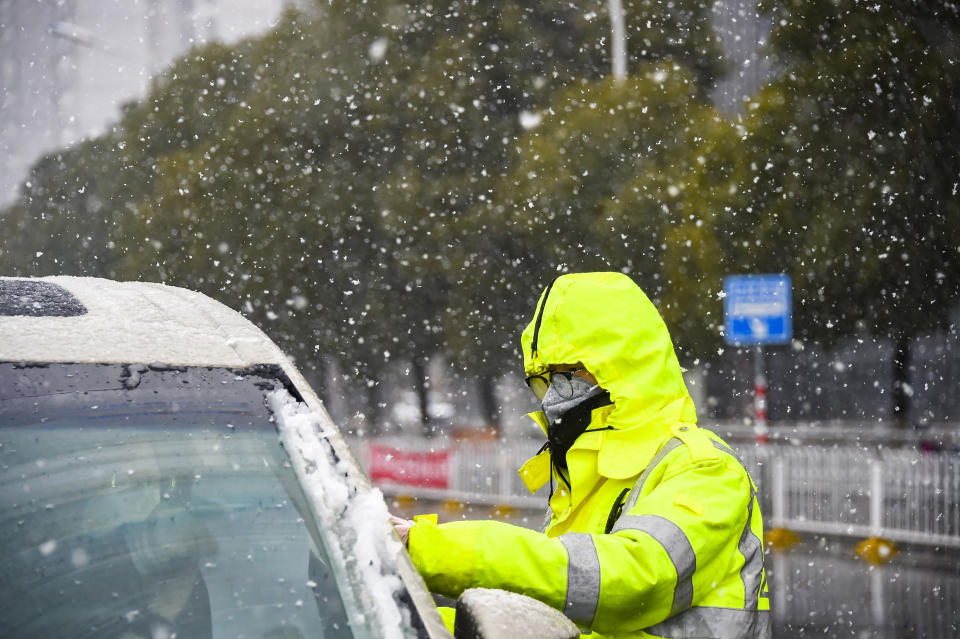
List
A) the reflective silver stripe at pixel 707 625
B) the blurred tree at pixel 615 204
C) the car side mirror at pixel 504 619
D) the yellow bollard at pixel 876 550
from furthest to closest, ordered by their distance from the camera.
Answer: the blurred tree at pixel 615 204 < the yellow bollard at pixel 876 550 < the reflective silver stripe at pixel 707 625 < the car side mirror at pixel 504 619

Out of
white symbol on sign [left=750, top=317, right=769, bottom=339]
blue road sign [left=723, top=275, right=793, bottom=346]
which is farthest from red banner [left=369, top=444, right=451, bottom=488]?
white symbol on sign [left=750, top=317, right=769, bottom=339]

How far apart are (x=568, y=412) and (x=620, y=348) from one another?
0.31 m

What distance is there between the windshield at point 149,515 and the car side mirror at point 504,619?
20 cm

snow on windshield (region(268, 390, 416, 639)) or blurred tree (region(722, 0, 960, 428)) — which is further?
blurred tree (region(722, 0, 960, 428))

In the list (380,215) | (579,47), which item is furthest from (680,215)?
(380,215)

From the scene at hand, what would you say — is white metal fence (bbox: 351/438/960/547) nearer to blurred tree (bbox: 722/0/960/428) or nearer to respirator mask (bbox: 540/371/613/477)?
blurred tree (bbox: 722/0/960/428)

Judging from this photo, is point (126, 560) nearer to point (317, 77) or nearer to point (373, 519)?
point (373, 519)

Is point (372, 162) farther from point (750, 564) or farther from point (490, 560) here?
point (490, 560)

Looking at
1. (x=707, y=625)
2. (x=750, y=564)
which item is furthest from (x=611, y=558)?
(x=750, y=564)

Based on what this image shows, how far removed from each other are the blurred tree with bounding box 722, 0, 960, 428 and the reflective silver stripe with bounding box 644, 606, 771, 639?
14.4m

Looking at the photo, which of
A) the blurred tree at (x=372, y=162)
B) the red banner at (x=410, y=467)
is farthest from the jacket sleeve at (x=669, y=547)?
the blurred tree at (x=372, y=162)

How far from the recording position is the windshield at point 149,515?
163cm

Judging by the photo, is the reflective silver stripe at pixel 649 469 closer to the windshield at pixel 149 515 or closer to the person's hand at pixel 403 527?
the person's hand at pixel 403 527

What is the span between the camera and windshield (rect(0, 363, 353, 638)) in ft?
5.35
